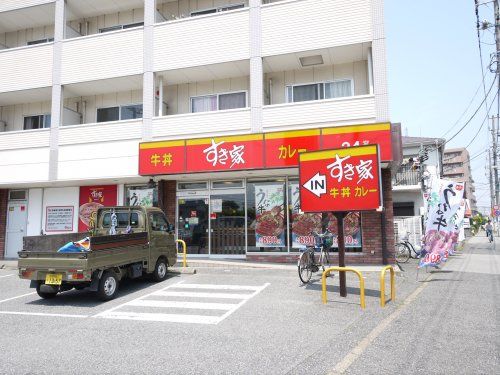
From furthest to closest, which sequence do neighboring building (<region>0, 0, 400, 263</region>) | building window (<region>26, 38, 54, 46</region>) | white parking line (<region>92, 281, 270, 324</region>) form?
building window (<region>26, 38, 54, 46</region>), neighboring building (<region>0, 0, 400, 263</region>), white parking line (<region>92, 281, 270, 324</region>)

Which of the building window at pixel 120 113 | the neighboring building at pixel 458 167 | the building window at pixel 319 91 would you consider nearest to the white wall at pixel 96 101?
the building window at pixel 120 113

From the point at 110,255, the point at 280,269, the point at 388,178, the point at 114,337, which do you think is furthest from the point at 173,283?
the point at 388,178

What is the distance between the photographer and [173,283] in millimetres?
9641

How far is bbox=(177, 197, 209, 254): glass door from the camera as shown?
536 inches

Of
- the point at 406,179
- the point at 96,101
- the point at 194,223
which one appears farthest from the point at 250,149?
the point at 406,179

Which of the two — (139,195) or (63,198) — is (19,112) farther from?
(139,195)

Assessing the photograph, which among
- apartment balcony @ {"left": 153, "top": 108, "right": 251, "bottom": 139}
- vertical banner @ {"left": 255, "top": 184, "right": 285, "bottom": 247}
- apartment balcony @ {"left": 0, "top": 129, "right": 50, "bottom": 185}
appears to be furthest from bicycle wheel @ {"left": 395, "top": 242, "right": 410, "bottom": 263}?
apartment balcony @ {"left": 0, "top": 129, "right": 50, "bottom": 185}

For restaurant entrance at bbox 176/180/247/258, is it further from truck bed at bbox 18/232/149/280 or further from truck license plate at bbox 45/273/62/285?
truck license plate at bbox 45/273/62/285

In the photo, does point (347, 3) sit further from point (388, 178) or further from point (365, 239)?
point (365, 239)

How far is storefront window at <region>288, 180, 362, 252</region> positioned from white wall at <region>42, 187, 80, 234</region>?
8826mm

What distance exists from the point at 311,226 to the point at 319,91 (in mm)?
4806

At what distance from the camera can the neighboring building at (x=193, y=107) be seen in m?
11.8

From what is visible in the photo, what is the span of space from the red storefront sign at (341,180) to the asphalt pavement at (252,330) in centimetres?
197

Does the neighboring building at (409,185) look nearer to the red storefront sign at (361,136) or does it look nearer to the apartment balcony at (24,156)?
the red storefront sign at (361,136)
